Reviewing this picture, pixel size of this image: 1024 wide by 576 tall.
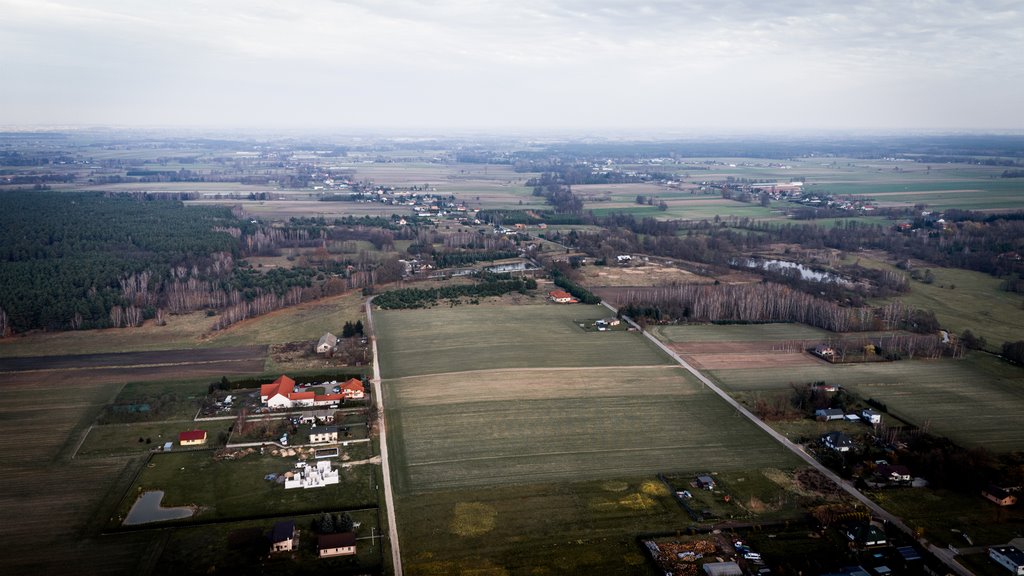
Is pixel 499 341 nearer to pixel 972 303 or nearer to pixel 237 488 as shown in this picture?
pixel 237 488

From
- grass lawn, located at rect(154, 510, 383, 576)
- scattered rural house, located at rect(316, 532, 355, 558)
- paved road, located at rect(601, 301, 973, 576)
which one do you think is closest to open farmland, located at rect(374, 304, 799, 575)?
paved road, located at rect(601, 301, 973, 576)

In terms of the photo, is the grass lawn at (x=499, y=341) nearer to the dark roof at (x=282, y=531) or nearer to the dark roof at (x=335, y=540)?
the dark roof at (x=282, y=531)

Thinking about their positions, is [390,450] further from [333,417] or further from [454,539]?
[454,539]

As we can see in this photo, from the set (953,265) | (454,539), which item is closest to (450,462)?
(454,539)

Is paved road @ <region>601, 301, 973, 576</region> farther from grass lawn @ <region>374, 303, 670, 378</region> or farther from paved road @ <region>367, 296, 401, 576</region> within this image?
paved road @ <region>367, 296, 401, 576</region>

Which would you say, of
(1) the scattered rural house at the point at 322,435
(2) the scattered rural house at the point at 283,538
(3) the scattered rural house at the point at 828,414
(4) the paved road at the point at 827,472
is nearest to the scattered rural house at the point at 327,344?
(1) the scattered rural house at the point at 322,435

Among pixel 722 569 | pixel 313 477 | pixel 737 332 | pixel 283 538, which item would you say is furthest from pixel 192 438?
pixel 737 332
